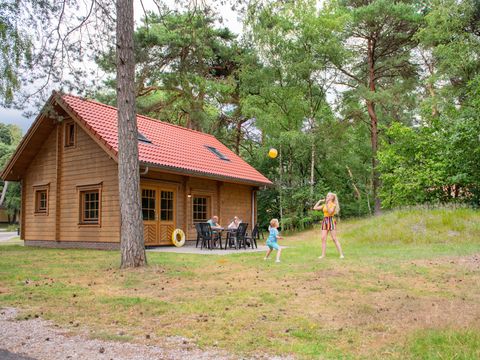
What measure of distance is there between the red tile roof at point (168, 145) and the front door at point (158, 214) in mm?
1103

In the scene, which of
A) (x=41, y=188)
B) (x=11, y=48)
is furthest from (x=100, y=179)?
(x=11, y=48)

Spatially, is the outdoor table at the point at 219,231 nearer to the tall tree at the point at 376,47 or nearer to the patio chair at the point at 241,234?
the patio chair at the point at 241,234

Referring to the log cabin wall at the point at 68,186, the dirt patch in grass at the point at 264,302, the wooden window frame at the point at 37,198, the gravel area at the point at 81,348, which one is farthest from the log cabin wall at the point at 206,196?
the gravel area at the point at 81,348

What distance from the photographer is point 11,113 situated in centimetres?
992

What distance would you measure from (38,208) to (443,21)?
19.8 m

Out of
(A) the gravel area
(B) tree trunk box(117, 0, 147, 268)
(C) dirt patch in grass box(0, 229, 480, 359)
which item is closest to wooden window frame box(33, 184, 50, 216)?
(C) dirt patch in grass box(0, 229, 480, 359)

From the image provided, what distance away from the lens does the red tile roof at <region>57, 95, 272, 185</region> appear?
46.8 feet

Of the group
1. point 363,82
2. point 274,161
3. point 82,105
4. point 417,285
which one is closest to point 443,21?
point 363,82

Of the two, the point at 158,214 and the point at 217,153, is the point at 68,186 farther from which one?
the point at 217,153

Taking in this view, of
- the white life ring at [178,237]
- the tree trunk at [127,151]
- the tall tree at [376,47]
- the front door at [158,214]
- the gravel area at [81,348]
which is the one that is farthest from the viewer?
the tall tree at [376,47]

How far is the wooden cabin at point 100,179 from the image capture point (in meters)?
14.5

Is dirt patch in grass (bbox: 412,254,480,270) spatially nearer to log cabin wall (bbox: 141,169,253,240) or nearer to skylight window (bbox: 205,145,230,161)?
log cabin wall (bbox: 141,169,253,240)

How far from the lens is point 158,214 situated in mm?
15023

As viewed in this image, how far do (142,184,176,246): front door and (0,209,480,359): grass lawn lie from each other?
4.75m
